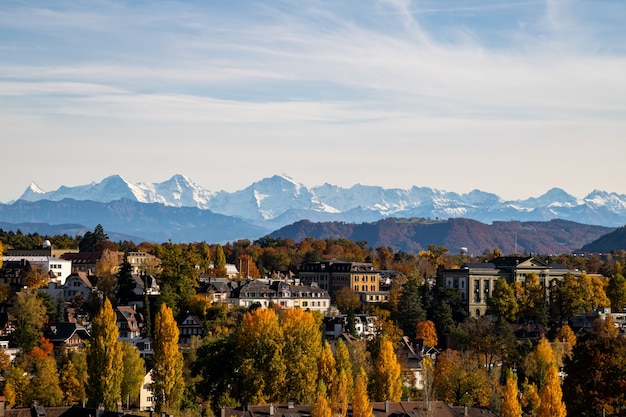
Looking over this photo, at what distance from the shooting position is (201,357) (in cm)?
9000

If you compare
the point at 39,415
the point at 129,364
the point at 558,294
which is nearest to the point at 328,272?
the point at 558,294

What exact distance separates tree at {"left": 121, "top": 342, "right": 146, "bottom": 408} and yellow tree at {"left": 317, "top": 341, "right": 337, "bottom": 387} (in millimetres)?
14868

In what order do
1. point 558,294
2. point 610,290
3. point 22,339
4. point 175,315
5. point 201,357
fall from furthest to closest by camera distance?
point 610,290 → point 558,294 → point 175,315 → point 22,339 → point 201,357

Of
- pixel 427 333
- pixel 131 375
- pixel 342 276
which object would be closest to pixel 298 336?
pixel 131 375

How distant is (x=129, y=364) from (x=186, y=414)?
1238 cm

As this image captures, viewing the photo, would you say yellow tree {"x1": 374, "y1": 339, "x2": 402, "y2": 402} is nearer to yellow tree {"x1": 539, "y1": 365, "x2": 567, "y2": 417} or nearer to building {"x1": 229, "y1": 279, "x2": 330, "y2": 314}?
yellow tree {"x1": 539, "y1": 365, "x2": 567, "y2": 417}

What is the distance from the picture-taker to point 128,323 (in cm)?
11619

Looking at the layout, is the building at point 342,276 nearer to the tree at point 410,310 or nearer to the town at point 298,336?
the town at point 298,336

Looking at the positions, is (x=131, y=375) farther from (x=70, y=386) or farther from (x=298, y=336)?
(x=298, y=336)

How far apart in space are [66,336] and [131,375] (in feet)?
55.6

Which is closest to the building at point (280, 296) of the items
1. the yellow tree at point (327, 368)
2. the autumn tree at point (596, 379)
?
the yellow tree at point (327, 368)

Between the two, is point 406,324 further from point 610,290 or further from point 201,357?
point 201,357

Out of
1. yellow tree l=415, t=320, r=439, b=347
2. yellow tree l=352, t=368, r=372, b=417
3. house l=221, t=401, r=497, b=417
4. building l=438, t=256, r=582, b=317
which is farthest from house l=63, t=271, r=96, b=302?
yellow tree l=352, t=368, r=372, b=417

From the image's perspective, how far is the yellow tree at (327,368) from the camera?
8712 cm
